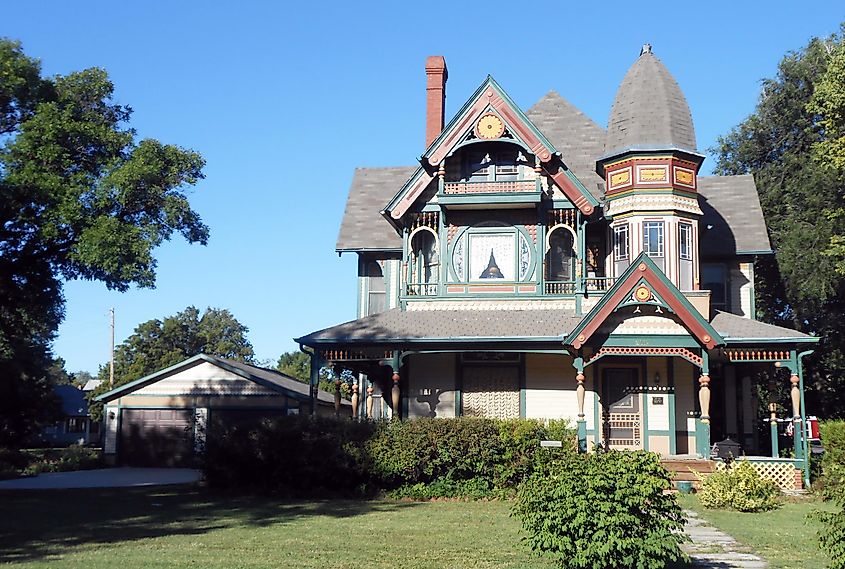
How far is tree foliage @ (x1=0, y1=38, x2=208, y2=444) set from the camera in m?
22.2

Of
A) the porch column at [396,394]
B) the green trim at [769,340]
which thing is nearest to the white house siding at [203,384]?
the porch column at [396,394]

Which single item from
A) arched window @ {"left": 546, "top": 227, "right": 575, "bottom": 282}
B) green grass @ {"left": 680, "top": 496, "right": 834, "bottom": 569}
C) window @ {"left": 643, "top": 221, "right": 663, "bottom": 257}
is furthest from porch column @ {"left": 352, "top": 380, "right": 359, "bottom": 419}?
green grass @ {"left": 680, "top": 496, "right": 834, "bottom": 569}

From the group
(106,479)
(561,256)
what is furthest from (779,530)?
(106,479)

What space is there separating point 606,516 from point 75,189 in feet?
56.8

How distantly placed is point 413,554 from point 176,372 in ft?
75.3

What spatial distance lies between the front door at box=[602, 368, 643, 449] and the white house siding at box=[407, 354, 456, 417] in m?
4.42

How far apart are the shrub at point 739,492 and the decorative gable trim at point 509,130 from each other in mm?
9355

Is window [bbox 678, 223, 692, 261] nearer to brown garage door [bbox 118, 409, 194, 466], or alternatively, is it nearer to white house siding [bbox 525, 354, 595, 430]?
white house siding [bbox 525, 354, 595, 430]

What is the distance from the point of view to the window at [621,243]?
26.6 metres

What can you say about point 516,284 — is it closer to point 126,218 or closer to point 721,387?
point 721,387

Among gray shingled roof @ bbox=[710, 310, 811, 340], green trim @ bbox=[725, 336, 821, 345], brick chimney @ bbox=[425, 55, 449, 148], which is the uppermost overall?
brick chimney @ bbox=[425, 55, 449, 148]

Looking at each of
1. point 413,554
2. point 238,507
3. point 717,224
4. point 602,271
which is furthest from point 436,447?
point 717,224

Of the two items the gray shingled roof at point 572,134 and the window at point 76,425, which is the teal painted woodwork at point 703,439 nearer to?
the gray shingled roof at point 572,134

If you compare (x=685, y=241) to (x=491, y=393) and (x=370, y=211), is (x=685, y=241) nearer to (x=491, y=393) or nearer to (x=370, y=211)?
(x=491, y=393)
